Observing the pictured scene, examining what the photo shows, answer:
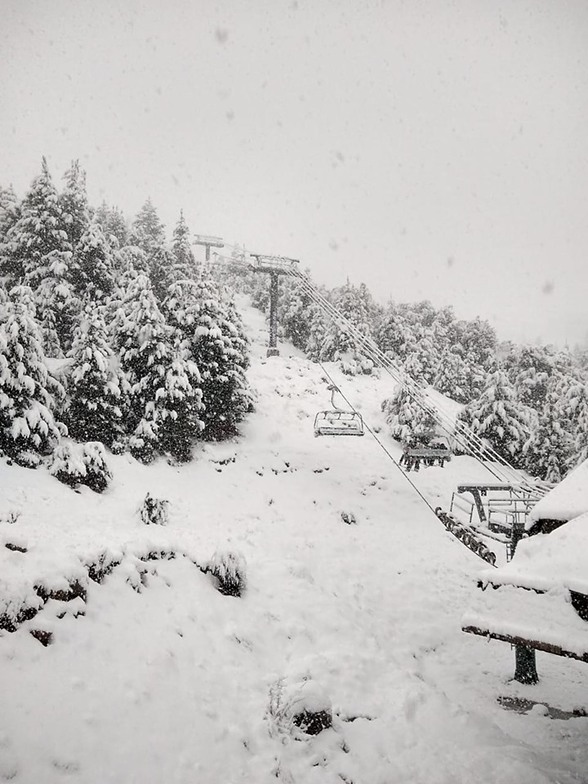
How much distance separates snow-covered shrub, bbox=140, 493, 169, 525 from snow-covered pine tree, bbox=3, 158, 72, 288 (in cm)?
1694

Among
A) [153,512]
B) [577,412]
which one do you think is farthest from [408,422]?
[153,512]

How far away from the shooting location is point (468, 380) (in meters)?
46.6

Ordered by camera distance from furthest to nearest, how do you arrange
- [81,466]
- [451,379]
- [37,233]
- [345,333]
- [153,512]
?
[451,379] → [345,333] → [37,233] → [81,466] → [153,512]

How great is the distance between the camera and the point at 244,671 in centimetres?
668

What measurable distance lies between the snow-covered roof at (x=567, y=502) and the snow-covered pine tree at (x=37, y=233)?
2582 centimetres

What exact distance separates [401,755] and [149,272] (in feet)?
102

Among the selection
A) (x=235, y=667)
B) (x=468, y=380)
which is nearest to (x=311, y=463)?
(x=235, y=667)

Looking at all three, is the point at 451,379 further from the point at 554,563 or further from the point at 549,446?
the point at 554,563

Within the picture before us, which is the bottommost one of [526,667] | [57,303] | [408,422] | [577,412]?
[408,422]

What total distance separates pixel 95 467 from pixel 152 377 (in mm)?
6381

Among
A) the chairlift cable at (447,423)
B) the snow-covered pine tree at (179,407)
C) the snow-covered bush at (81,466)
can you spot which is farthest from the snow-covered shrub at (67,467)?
the chairlift cable at (447,423)

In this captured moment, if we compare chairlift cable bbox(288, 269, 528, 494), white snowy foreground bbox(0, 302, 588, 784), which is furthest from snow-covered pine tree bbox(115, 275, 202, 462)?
chairlift cable bbox(288, 269, 528, 494)

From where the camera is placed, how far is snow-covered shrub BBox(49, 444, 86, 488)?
14.3m

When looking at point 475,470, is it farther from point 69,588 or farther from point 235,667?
point 69,588
